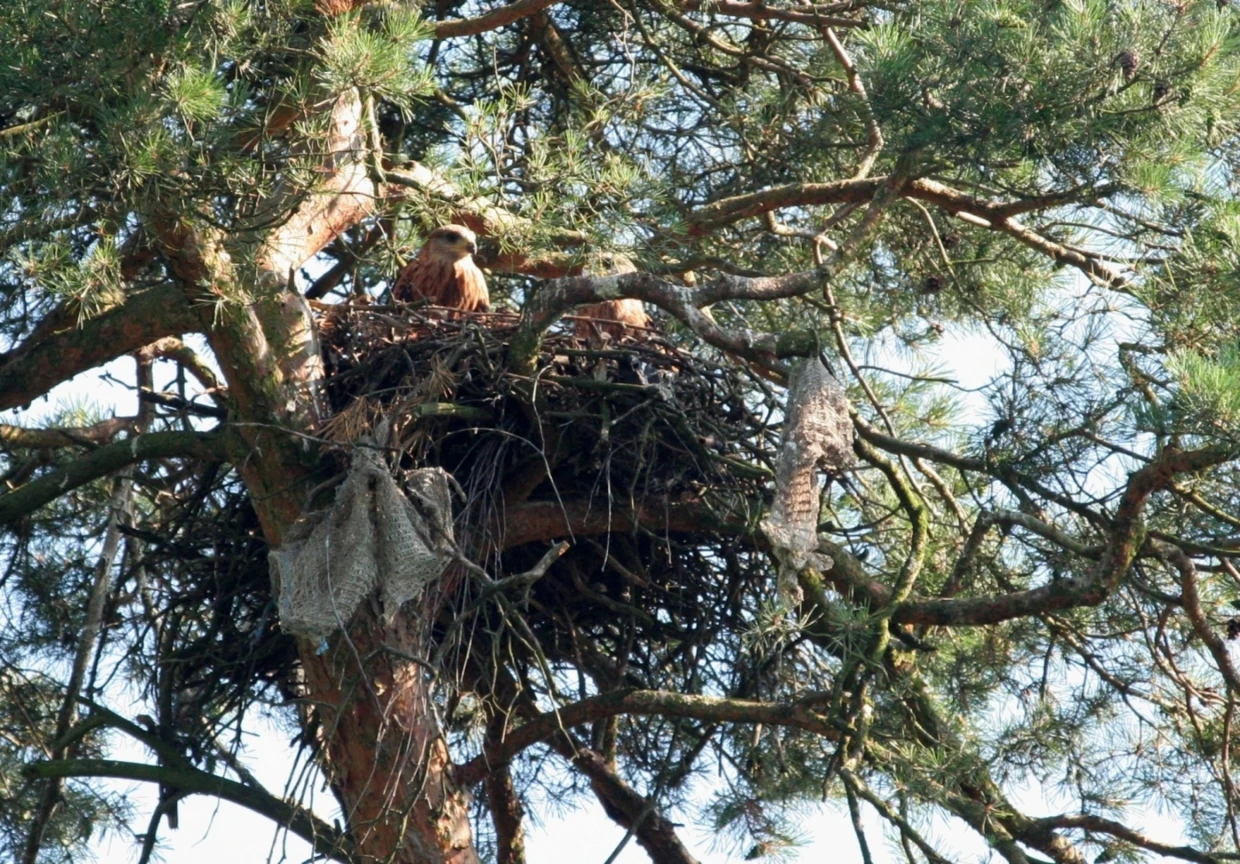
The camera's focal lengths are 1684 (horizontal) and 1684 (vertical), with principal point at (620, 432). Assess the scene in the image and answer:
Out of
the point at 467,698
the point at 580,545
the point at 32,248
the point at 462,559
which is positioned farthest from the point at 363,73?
the point at 467,698

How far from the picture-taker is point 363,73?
13.2 ft

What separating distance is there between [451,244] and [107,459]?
1836mm

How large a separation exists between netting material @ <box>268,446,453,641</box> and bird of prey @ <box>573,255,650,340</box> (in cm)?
89

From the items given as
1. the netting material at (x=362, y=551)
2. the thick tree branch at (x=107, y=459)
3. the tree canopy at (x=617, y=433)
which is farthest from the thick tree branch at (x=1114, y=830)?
the thick tree branch at (x=107, y=459)

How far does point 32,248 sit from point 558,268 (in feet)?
7.40

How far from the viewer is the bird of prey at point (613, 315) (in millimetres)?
5305

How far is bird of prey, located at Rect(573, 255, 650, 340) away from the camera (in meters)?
5.30

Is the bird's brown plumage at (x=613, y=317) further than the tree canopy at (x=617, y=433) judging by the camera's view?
Yes

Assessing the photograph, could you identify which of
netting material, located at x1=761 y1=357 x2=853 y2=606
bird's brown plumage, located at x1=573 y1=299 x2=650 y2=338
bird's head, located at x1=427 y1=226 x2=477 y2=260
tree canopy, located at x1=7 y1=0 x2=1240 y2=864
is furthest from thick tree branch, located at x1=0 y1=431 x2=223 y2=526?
netting material, located at x1=761 y1=357 x2=853 y2=606

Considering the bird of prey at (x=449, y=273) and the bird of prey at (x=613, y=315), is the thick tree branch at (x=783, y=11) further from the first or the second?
the bird of prey at (x=449, y=273)

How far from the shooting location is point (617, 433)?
508cm

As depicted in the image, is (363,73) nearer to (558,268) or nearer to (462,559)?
(462,559)

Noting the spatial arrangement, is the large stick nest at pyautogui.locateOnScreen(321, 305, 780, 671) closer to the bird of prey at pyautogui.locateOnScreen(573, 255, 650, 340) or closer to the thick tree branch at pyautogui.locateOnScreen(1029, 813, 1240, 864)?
the bird of prey at pyautogui.locateOnScreen(573, 255, 650, 340)

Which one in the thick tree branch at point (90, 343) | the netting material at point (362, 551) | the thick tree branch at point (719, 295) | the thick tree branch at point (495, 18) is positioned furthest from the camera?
the thick tree branch at point (495, 18)
